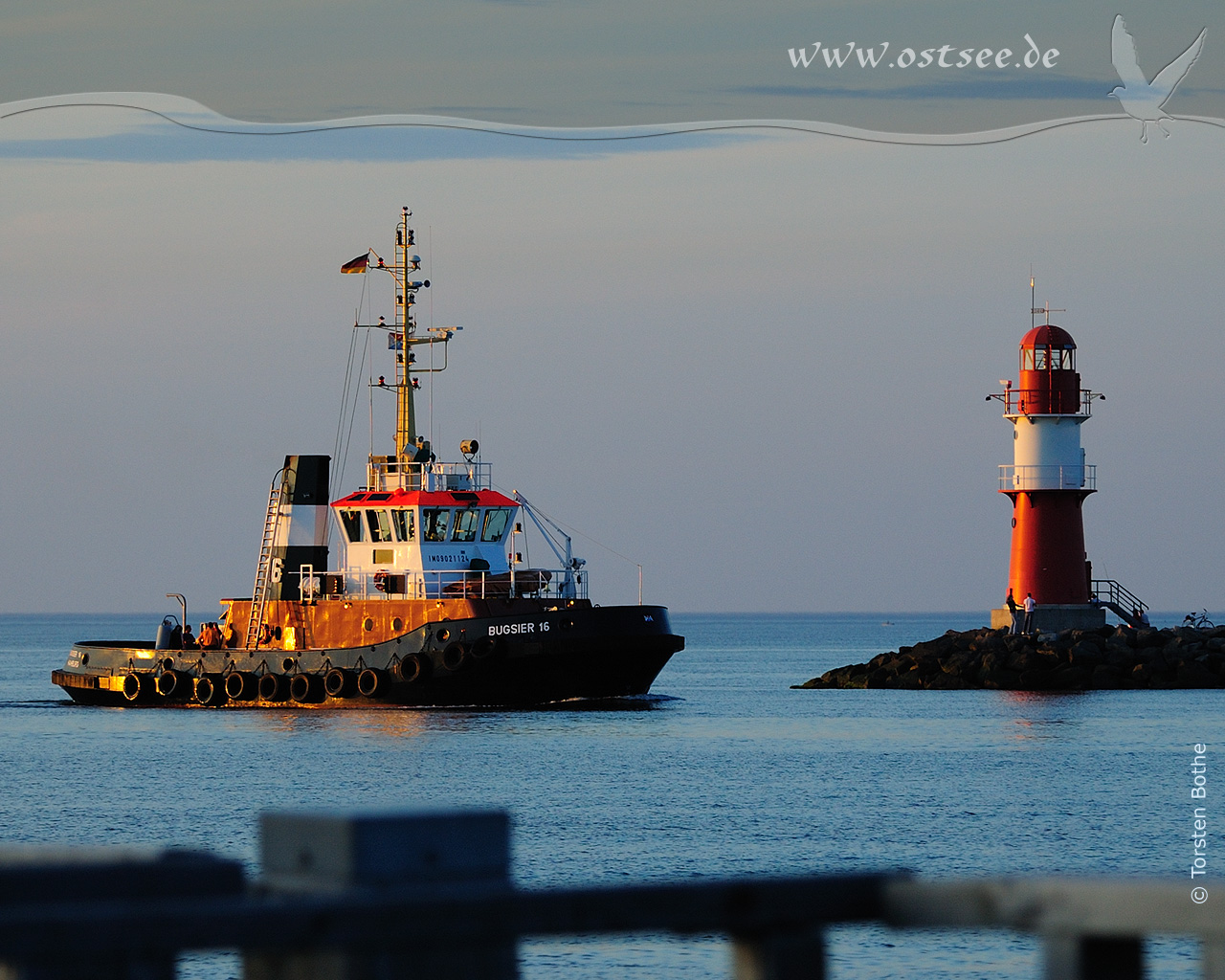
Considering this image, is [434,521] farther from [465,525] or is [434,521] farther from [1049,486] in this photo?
[1049,486]

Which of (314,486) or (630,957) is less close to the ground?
(314,486)

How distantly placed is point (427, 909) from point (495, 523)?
3987 cm

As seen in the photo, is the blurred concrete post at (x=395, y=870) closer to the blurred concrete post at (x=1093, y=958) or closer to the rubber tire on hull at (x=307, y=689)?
the blurred concrete post at (x=1093, y=958)

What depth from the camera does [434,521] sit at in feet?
137

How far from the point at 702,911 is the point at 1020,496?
166ft

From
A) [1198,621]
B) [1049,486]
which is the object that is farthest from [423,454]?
[1198,621]

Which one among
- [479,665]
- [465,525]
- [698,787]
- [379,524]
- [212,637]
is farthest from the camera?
[212,637]

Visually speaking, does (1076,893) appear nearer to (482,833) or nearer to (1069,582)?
(482,833)

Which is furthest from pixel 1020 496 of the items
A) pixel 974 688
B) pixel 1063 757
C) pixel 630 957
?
pixel 630 957

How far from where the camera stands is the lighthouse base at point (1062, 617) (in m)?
53.2

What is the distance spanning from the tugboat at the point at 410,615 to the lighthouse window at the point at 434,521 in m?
0.03

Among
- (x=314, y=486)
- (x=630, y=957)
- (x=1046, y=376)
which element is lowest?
(x=630, y=957)

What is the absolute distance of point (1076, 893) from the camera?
271 centimetres

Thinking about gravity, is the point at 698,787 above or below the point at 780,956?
below
